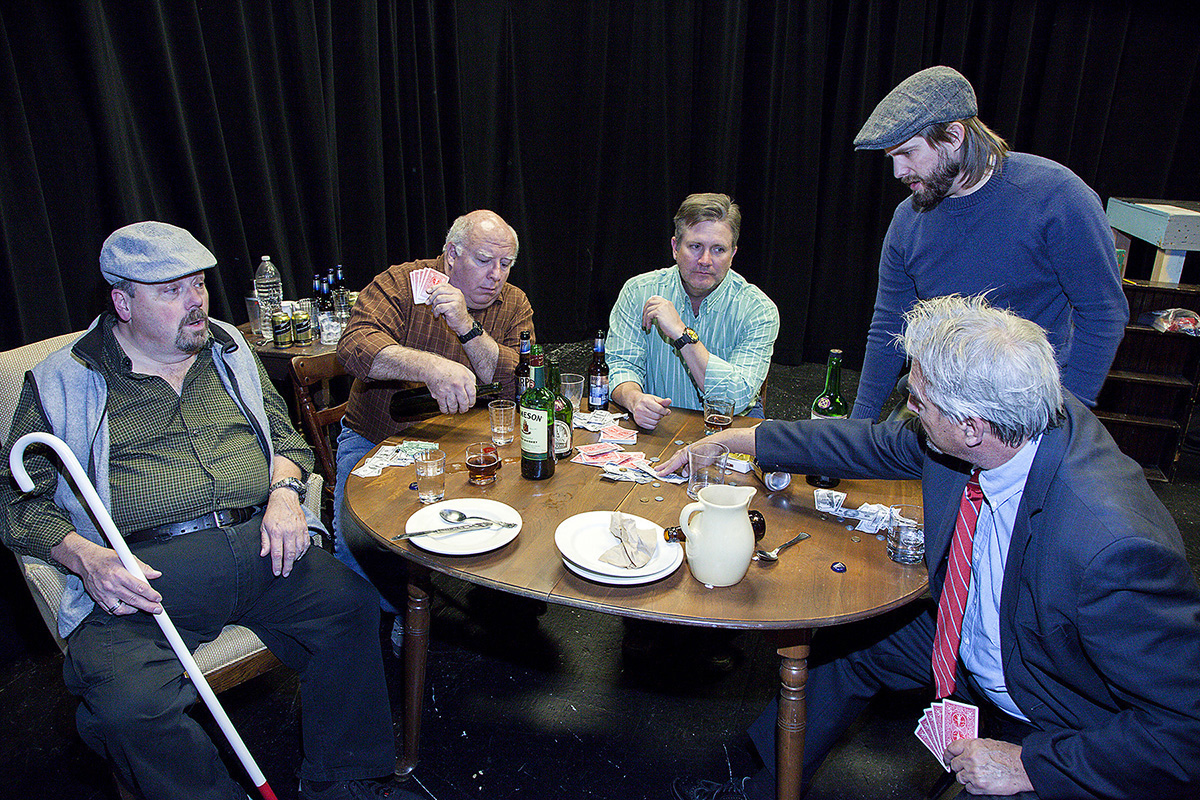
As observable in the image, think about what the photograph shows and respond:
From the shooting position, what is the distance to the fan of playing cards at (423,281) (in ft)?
8.13

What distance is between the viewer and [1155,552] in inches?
44.9

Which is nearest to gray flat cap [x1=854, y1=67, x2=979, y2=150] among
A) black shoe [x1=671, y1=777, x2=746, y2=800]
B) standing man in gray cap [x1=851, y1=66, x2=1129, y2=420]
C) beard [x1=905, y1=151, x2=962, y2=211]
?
standing man in gray cap [x1=851, y1=66, x2=1129, y2=420]

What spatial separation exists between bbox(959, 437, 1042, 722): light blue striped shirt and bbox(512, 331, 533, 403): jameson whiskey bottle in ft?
3.65

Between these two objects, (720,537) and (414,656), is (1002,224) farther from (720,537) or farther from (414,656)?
(414,656)

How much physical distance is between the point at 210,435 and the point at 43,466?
13.8 inches

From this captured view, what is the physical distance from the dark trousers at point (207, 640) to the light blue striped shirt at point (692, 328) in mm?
1149

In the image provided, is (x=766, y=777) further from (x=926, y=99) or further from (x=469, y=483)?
(x=926, y=99)

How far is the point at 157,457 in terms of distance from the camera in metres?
1.83

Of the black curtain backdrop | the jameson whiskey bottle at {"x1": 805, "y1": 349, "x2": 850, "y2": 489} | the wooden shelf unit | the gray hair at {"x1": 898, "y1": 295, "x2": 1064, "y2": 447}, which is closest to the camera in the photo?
the gray hair at {"x1": 898, "y1": 295, "x2": 1064, "y2": 447}

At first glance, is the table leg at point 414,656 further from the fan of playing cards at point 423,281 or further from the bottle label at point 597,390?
the fan of playing cards at point 423,281

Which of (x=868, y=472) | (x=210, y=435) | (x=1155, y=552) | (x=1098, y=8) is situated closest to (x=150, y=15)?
(x=210, y=435)

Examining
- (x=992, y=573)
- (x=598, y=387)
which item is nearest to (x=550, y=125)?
(x=598, y=387)

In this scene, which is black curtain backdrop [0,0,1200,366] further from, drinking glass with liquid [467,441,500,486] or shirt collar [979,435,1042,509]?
shirt collar [979,435,1042,509]

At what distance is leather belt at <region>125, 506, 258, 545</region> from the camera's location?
5.89ft
